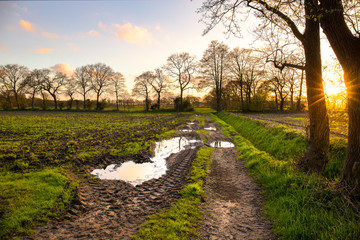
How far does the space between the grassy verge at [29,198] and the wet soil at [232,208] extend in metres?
3.53

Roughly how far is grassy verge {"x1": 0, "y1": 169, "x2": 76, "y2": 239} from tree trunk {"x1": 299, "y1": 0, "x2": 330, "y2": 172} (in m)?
7.49

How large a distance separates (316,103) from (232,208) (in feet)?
14.3

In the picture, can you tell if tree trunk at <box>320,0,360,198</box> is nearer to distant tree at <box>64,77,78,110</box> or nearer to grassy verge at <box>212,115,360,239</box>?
grassy verge at <box>212,115,360,239</box>

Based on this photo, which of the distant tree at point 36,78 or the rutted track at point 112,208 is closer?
the rutted track at point 112,208

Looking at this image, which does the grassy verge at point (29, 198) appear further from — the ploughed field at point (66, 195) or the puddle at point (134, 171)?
the puddle at point (134, 171)

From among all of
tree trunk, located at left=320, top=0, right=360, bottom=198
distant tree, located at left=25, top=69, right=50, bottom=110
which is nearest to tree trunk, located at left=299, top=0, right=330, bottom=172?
tree trunk, located at left=320, top=0, right=360, bottom=198

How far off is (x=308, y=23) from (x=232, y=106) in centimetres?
4856

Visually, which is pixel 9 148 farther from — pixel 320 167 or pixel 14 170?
pixel 320 167

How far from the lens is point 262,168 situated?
6.74 meters

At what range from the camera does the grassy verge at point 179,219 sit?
3505mm

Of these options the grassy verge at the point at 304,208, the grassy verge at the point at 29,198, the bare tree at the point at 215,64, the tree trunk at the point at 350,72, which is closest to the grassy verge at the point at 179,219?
the grassy verge at the point at 304,208

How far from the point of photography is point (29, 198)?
14.9 feet

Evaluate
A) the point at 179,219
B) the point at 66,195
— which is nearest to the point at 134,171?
the point at 66,195

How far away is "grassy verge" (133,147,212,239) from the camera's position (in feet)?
11.5
